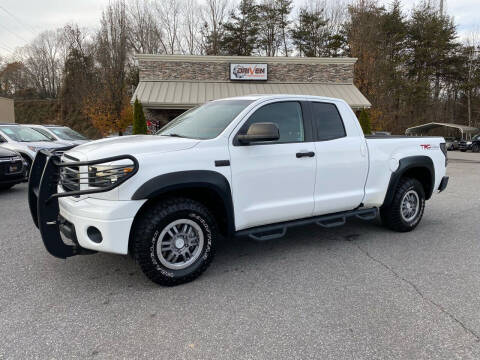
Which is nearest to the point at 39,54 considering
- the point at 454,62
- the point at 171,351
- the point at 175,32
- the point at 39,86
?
the point at 39,86

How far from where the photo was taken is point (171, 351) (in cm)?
248

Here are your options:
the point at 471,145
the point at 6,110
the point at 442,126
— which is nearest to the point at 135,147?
the point at 471,145

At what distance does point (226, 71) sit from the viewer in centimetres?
1916

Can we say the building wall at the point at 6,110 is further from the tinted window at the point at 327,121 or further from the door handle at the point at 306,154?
the door handle at the point at 306,154

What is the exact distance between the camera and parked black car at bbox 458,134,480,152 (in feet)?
88.4

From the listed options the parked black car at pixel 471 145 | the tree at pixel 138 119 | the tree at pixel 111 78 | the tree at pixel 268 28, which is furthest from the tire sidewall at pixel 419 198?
the tree at pixel 268 28

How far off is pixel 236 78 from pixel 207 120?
15719 millimetres

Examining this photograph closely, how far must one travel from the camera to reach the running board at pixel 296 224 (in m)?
3.86

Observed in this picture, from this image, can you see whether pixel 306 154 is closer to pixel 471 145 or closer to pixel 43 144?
pixel 43 144

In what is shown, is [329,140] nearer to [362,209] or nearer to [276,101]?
[276,101]

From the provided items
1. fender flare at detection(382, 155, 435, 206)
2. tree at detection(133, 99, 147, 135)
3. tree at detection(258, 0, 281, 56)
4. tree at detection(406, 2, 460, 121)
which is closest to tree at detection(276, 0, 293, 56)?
tree at detection(258, 0, 281, 56)

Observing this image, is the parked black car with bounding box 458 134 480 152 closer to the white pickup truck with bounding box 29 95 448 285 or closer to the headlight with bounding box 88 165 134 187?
the white pickup truck with bounding box 29 95 448 285

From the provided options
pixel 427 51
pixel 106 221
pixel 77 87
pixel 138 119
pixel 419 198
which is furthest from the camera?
pixel 427 51

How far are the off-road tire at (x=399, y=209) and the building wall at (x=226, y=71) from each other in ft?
49.5
